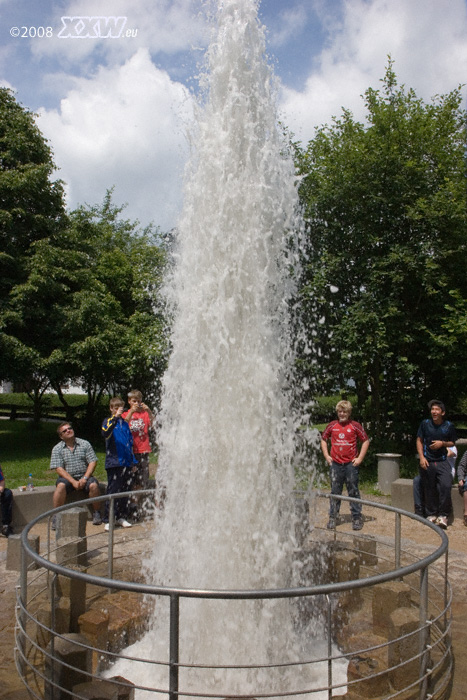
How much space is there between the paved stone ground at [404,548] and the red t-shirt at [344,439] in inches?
38.0

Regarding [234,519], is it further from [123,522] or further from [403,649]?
[123,522]

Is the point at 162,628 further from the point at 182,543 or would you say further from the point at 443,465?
the point at 443,465

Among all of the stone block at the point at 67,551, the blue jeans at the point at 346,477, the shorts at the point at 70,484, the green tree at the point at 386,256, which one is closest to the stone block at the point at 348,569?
the blue jeans at the point at 346,477

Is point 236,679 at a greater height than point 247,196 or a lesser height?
lesser

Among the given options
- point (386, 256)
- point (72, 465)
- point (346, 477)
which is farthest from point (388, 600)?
point (386, 256)

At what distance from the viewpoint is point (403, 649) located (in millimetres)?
3617

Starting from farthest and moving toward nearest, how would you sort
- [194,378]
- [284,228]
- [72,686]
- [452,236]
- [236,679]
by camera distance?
[452,236] < [284,228] < [194,378] < [236,679] < [72,686]

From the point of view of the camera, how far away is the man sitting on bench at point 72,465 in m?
7.47

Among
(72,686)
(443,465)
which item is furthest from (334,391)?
(72,686)

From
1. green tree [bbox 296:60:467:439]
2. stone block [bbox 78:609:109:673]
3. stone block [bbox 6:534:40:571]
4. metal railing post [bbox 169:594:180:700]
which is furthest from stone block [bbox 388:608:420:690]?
green tree [bbox 296:60:467:439]

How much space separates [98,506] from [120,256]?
17.2 meters

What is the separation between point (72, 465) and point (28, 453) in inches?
366

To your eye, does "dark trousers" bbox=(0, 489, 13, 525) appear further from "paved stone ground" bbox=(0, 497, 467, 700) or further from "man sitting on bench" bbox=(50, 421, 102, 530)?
"man sitting on bench" bbox=(50, 421, 102, 530)

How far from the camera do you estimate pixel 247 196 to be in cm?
558
